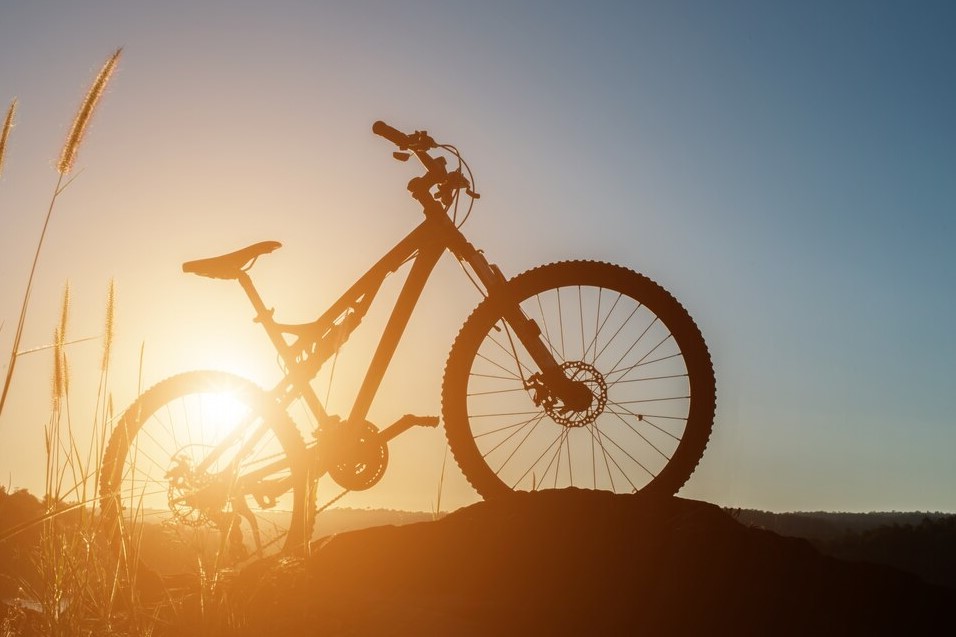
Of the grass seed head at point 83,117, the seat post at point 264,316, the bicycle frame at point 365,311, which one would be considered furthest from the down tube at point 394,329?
the grass seed head at point 83,117

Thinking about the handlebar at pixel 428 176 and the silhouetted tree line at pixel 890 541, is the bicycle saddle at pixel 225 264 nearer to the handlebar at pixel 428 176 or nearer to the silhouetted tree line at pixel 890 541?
the handlebar at pixel 428 176

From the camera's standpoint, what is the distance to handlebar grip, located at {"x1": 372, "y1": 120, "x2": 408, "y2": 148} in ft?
16.0

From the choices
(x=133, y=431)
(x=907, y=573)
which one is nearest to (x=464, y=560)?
(x=907, y=573)

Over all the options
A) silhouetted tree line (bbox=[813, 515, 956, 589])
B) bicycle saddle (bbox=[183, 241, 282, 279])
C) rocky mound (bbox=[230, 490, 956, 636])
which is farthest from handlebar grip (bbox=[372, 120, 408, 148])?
silhouetted tree line (bbox=[813, 515, 956, 589])

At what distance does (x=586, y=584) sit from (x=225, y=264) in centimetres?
300

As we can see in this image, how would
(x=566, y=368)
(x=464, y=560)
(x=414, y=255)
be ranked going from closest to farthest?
(x=464, y=560)
(x=566, y=368)
(x=414, y=255)

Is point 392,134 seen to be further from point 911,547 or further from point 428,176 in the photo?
point 911,547

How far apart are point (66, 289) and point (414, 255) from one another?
2000 mm

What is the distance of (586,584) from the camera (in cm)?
318

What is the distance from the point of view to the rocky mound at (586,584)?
2949 millimetres

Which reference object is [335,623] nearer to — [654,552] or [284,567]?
[284,567]

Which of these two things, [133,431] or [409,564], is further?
[133,431]

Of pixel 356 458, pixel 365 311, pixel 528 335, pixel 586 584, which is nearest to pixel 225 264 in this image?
pixel 365 311

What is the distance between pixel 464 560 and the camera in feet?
11.6
